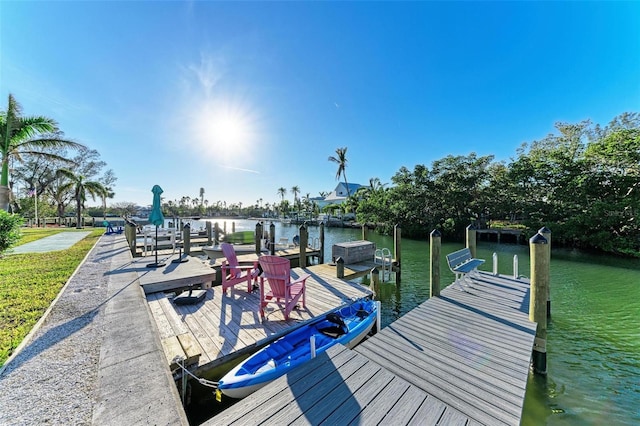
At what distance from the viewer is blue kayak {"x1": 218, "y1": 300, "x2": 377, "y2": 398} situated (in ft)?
9.56

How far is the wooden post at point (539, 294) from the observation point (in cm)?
391

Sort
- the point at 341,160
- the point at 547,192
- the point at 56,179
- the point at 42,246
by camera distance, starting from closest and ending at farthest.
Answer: the point at 42,246, the point at 547,192, the point at 56,179, the point at 341,160

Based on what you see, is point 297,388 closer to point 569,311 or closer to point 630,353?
point 630,353

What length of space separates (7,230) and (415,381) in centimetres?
1072

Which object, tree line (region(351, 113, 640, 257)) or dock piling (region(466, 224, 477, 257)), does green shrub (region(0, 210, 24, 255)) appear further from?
tree line (region(351, 113, 640, 257))

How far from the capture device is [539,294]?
3949 mm

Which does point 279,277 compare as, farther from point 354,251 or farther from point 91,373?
point 354,251

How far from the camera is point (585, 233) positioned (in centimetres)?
1728

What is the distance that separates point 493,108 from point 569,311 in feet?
46.8

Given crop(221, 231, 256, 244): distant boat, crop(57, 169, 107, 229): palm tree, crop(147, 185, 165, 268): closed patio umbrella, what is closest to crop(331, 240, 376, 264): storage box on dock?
crop(147, 185, 165, 268): closed patio umbrella

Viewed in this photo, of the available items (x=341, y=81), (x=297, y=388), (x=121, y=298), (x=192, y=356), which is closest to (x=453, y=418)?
(x=297, y=388)

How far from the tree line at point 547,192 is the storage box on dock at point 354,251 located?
697 inches

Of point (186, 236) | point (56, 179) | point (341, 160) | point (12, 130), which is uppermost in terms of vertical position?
point (341, 160)

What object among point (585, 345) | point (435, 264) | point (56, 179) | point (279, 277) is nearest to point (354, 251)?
point (435, 264)
